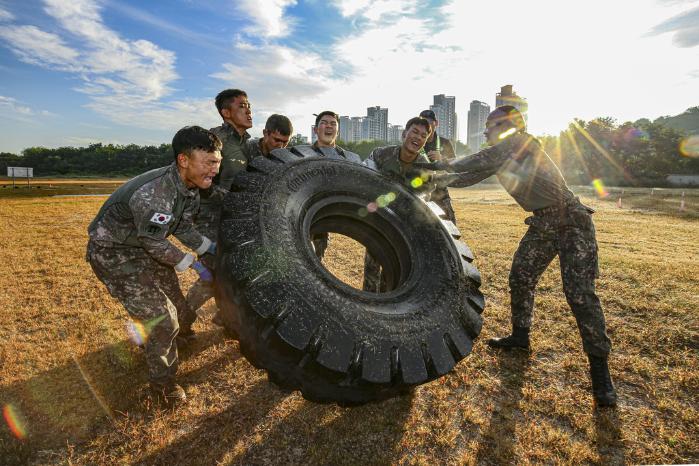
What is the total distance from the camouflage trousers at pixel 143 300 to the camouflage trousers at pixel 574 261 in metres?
3.30

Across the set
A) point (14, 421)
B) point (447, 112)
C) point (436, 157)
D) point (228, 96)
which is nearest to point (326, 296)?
point (14, 421)

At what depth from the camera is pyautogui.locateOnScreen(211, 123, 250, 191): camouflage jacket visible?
4102mm

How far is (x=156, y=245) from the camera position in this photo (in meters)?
2.61

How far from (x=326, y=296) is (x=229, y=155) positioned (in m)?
2.53

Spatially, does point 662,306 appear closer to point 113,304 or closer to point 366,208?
point 366,208

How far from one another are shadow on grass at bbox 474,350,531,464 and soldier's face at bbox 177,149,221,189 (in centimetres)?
269

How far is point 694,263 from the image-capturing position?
7234 millimetres

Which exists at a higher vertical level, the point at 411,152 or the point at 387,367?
the point at 411,152

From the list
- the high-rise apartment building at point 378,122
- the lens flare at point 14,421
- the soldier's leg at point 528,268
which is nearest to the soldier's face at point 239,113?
the lens flare at point 14,421

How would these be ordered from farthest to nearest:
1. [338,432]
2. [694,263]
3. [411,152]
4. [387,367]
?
[694,263] → [411,152] → [338,432] → [387,367]

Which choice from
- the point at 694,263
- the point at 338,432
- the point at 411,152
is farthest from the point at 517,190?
the point at 694,263

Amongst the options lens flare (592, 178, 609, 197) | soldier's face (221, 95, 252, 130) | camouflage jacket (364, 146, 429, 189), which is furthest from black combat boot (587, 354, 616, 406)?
lens flare (592, 178, 609, 197)

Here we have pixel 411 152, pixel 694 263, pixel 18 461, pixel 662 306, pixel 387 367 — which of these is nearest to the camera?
pixel 387 367

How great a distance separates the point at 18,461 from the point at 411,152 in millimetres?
4157
